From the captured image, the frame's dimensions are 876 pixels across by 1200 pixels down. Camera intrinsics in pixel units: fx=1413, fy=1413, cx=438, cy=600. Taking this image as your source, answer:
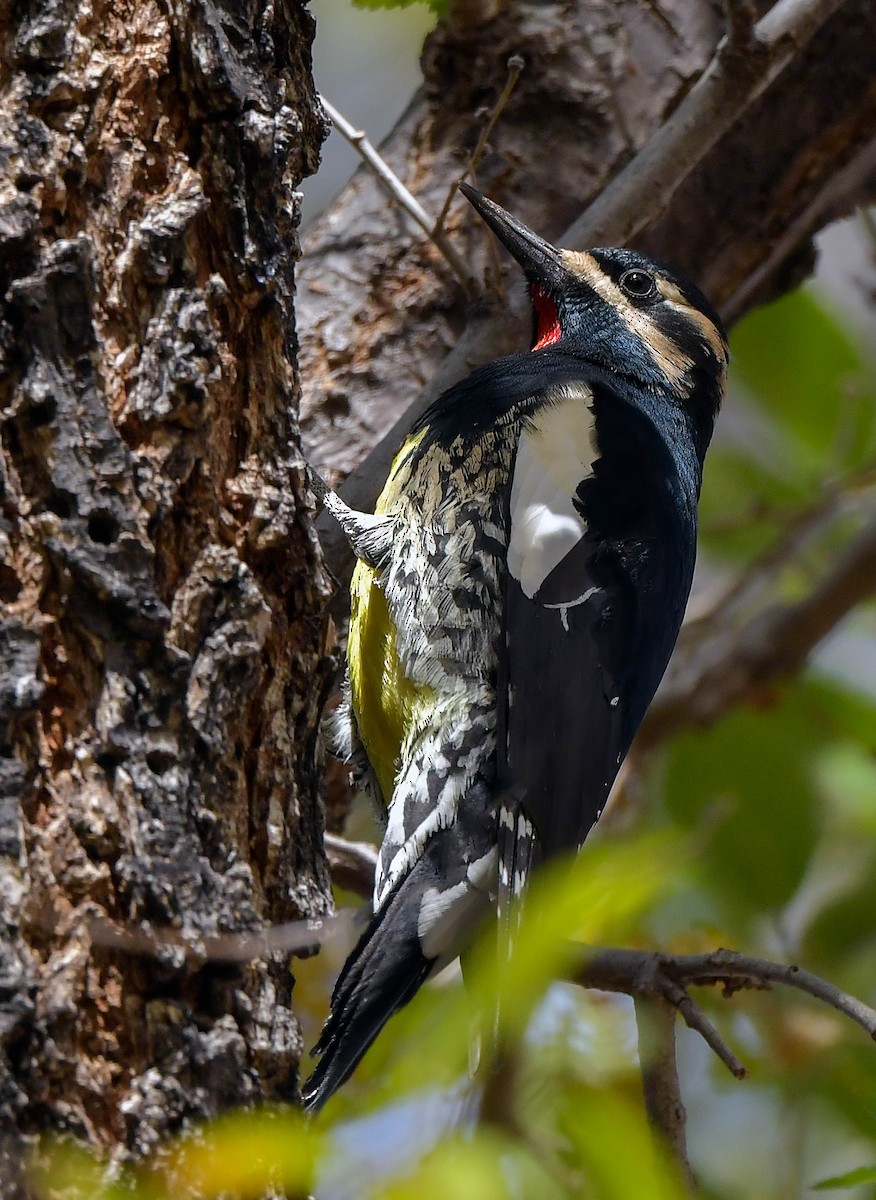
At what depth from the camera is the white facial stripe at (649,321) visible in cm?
291

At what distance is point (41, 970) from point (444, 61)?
2.03 metres

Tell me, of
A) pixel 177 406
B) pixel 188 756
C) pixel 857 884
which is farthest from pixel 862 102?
pixel 188 756

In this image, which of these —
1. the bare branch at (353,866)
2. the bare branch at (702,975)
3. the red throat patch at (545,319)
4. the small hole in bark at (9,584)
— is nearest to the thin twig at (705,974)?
the bare branch at (702,975)

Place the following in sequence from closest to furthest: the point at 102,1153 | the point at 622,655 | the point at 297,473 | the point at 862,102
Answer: the point at 102,1153, the point at 297,473, the point at 622,655, the point at 862,102

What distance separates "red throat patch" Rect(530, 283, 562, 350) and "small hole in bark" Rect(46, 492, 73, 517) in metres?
1.64

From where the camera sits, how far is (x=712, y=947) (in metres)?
2.64

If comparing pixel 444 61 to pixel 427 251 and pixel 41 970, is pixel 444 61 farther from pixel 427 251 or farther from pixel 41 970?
pixel 41 970

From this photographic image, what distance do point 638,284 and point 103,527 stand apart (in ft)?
5.76

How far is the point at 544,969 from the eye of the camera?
880 mm

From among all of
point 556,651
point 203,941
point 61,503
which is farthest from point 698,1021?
point 61,503

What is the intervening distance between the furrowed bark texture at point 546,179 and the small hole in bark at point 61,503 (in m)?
0.87

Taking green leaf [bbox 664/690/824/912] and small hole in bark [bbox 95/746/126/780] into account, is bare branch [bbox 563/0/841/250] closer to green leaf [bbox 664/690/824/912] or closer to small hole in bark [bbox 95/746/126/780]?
green leaf [bbox 664/690/824/912]

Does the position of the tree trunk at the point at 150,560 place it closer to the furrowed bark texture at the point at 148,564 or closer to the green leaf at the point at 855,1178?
the furrowed bark texture at the point at 148,564

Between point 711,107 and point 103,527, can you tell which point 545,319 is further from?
point 103,527
